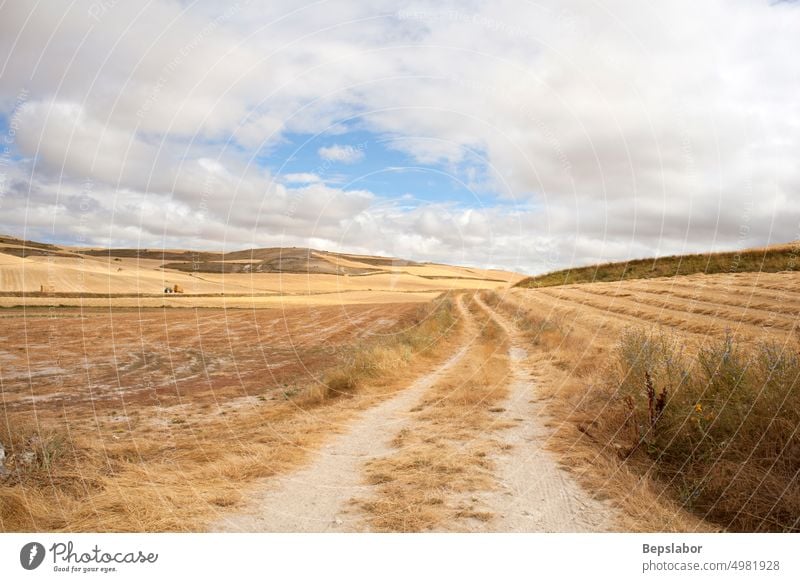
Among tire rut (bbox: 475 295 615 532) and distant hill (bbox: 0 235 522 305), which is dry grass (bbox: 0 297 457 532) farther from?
distant hill (bbox: 0 235 522 305)

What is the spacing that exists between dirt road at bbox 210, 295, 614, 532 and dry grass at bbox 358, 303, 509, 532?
0.18 feet

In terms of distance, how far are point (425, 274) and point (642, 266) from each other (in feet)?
381

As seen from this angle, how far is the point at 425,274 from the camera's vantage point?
175625 mm

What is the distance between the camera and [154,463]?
805cm

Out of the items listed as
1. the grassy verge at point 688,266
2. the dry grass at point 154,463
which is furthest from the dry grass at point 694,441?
the grassy verge at point 688,266

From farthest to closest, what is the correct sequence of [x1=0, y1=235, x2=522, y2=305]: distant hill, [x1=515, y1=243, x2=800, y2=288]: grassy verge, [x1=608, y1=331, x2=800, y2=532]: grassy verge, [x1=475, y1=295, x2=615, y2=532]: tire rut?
[x1=0, y1=235, x2=522, y2=305]: distant hill → [x1=515, y1=243, x2=800, y2=288]: grassy verge → [x1=475, y1=295, x2=615, y2=532]: tire rut → [x1=608, y1=331, x2=800, y2=532]: grassy verge

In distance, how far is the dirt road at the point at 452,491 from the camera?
224 inches

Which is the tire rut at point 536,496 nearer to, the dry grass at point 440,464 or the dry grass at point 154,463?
the dry grass at point 440,464

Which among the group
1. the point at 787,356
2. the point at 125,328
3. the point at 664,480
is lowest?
the point at 125,328

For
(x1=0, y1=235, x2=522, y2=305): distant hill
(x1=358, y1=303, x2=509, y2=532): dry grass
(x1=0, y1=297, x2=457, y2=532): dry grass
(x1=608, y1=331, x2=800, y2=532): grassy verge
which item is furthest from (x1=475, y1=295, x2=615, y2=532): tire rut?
(x1=0, y1=235, x2=522, y2=305): distant hill

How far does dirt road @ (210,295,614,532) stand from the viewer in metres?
5.69

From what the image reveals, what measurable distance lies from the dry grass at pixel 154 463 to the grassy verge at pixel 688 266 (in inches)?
1045

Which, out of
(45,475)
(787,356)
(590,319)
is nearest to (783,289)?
(590,319)
